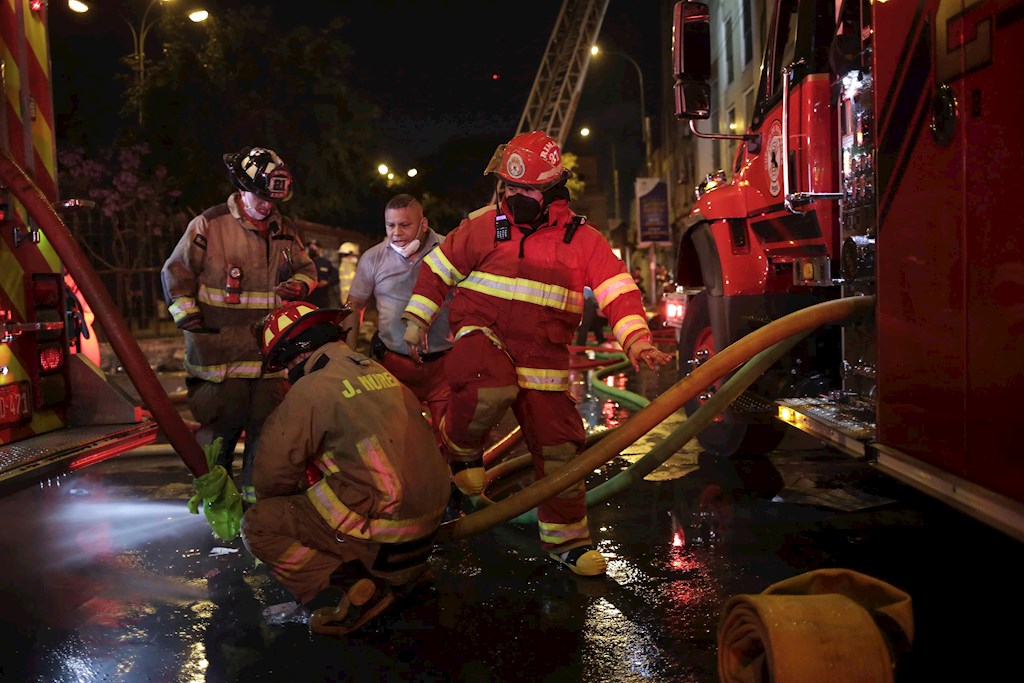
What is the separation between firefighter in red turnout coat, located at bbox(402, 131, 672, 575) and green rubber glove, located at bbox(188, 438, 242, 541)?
955 mm

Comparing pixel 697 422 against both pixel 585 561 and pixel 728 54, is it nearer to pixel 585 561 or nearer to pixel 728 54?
pixel 585 561

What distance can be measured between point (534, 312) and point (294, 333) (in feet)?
3.41

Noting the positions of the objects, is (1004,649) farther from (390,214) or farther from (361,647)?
(390,214)

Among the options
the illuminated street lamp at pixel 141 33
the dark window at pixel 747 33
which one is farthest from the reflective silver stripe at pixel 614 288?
→ the dark window at pixel 747 33

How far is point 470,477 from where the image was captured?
→ 409 centimetres

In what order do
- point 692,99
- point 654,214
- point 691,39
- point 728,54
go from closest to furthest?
1. point 691,39
2. point 692,99
3. point 728,54
4. point 654,214

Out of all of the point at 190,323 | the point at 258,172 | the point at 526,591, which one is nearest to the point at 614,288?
the point at 526,591

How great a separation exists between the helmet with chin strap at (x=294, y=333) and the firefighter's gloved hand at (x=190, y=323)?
1.07 m

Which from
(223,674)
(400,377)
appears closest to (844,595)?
(223,674)

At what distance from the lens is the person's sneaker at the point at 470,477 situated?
4086 mm

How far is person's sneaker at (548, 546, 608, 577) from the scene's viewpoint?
148 inches

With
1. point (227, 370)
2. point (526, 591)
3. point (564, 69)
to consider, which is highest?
point (564, 69)

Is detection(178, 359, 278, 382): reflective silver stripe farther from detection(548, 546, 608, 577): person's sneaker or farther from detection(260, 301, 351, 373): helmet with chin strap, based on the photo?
detection(548, 546, 608, 577): person's sneaker

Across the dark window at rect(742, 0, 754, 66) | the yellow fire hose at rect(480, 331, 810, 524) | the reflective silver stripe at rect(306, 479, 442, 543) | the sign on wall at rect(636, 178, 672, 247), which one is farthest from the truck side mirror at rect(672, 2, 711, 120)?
the sign on wall at rect(636, 178, 672, 247)
